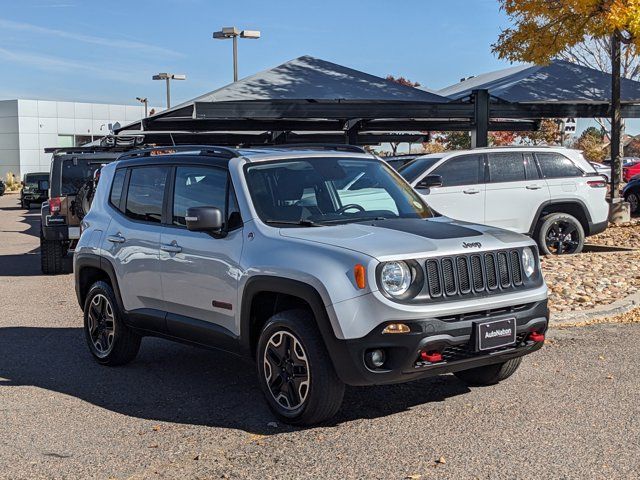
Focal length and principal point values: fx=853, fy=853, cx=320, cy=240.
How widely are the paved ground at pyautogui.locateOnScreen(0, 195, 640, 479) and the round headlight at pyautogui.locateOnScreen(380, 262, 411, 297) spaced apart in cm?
92

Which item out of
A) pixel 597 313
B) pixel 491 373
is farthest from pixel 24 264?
pixel 491 373

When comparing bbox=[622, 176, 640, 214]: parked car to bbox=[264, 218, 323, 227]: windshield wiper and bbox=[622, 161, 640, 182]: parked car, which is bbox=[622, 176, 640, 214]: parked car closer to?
bbox=[622, 161, 640, 182]: parked car

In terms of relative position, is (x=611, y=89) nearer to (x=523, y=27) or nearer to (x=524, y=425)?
(x=523, y=27)

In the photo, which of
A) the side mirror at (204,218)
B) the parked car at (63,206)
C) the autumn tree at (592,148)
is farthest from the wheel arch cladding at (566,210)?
the autumn tree at (592,148)

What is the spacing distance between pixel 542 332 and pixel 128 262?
3461mm

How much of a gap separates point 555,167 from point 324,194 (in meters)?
8.25

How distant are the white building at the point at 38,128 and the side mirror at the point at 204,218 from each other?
6322 centimetres

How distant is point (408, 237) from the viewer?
552 cm

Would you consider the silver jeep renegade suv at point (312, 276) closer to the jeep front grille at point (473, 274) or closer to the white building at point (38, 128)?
the jeep front grille at point (473, 274)

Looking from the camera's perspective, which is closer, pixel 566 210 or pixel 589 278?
pixel 589 278

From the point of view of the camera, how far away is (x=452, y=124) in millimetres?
24609

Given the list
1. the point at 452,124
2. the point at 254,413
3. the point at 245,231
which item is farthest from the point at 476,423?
the point at 452,124

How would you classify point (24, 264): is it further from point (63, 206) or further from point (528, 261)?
point (528, 261)

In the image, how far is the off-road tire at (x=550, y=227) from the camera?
44.0ft
